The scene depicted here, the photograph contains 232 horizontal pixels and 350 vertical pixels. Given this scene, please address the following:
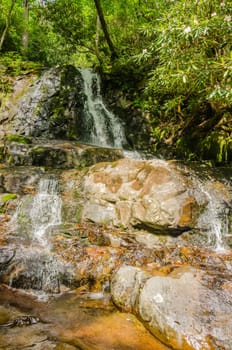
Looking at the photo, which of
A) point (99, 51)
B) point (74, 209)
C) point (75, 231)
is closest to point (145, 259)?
point (75, 231)

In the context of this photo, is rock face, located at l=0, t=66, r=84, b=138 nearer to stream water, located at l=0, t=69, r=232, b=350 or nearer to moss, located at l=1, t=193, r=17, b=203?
stream water, located at l=0, t=69, r=232, b=350

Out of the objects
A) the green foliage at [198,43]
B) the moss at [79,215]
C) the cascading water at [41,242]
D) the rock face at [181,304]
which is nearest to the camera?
the rock face at [181,304]

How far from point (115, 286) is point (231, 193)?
10.3 feet

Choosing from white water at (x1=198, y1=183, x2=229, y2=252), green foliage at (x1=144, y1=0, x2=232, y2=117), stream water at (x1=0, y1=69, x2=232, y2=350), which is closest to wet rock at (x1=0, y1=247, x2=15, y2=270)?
stream water at (x1=0, y1=69, x2=232, y2=350)

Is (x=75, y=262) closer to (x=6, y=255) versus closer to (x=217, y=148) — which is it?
(x=6, y=255)

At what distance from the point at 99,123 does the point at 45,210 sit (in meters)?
5.51

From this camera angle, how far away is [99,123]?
10461 millimetres

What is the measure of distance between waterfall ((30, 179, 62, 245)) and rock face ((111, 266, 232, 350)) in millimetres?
2103

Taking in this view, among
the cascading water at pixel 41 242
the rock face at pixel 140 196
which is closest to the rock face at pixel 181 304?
the cascading water at pixel 41 242

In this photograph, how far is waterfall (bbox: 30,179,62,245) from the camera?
5349 millimetres

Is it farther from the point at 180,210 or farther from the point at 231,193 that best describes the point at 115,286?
the point at 231,193

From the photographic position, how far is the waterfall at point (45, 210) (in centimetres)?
535

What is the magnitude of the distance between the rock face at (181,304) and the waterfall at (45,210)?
6.90 feet

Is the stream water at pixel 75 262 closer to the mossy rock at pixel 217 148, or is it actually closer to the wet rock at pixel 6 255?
the wet rock at pixel 6 255
